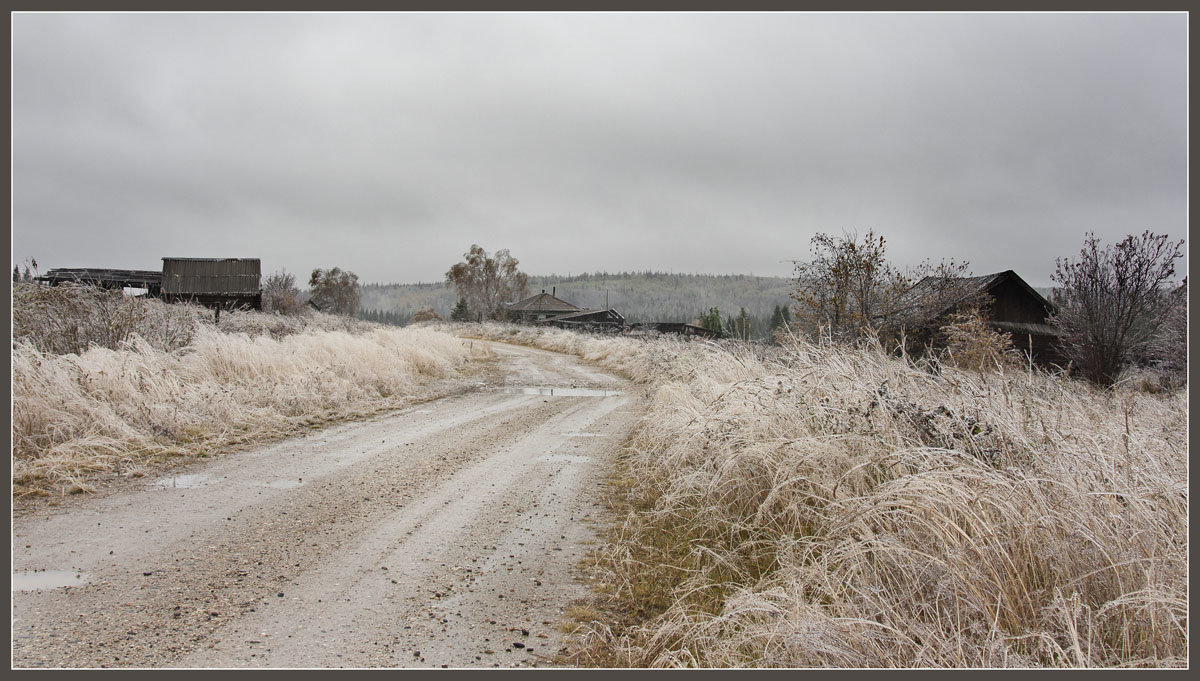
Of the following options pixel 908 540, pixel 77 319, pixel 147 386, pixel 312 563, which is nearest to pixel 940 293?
pixel 908 540

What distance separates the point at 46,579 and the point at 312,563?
1313 millimetres

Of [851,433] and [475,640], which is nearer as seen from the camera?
[475,640]

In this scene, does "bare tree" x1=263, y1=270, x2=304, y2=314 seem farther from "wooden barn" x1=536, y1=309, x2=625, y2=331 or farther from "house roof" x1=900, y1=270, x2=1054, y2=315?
"house roof" x1=900, y1=270, x2=1054, y2=315

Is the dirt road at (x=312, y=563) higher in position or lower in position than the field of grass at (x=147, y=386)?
lower

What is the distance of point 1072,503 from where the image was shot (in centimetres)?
264

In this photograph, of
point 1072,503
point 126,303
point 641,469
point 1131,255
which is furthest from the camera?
point 1131,255

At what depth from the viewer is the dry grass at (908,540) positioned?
2113 mm

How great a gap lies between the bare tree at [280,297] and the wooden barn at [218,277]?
156 centimetres

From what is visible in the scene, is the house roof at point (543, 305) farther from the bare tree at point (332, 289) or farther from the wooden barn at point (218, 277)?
the wooden barn at point (218, 277)

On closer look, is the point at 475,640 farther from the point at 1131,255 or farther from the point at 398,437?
the point at 1131,255

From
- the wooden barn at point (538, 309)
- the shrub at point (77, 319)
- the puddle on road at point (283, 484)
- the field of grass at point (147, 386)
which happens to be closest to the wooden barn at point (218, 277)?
the field of grass at point (147, 386)

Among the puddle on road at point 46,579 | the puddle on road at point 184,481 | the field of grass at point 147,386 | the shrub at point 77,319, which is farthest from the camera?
the shrub at point 77,319

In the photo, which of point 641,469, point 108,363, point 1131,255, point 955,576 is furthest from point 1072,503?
point 1131,255

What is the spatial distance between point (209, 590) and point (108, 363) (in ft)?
20.4
